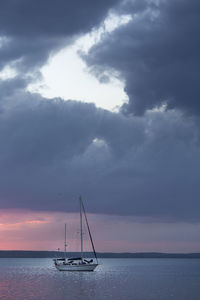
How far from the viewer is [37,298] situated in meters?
87.6

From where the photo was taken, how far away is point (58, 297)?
298 ft

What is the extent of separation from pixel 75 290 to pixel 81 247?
30.8 m

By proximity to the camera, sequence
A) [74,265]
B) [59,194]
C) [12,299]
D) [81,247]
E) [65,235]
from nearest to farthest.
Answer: [12,299] → [59,194] → [81,247] → [74,265] → [65,235]

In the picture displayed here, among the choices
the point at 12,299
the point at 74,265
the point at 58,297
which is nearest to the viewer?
A: the point at 12,299

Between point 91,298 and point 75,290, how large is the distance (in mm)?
18539

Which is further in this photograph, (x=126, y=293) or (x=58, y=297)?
(x=126, y=293)

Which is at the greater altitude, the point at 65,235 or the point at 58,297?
the point at 65,235

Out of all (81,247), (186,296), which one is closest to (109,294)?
(186,296)

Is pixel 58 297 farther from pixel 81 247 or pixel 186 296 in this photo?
pixel 81 247

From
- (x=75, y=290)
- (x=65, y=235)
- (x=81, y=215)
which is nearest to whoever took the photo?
(x=75, y=290)

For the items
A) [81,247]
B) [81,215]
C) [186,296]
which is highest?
[81,215]

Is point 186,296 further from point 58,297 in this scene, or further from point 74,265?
point 74,265

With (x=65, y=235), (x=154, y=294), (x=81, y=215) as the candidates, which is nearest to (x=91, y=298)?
(x=154, y=294)

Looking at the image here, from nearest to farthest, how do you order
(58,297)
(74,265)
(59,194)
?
1. (58,297)
2. (59,194)
3. (74,265)
